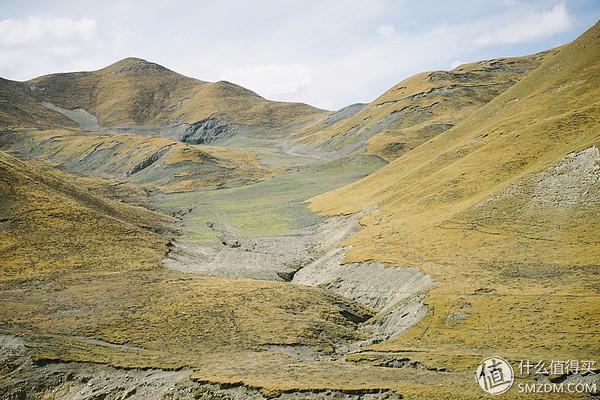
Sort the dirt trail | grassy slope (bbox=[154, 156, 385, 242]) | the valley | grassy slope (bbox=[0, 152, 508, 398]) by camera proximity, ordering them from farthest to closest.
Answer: grassy slope (bbox=[154, 156, 385, 242]), the dirt trail, the valley, grassy slope (bbox=[0, 152, 508, 398])

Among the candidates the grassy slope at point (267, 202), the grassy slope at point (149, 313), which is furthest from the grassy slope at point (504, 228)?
the grassy slope at point (267, 202)

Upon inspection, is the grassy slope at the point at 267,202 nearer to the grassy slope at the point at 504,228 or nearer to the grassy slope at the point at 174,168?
the grassy slope at the point at 504,228

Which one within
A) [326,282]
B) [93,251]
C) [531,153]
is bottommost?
[326,282]

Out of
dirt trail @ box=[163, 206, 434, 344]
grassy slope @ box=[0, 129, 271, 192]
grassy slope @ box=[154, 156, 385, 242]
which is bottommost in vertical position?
dirt trail @ box=[163, 206, 434, 344]

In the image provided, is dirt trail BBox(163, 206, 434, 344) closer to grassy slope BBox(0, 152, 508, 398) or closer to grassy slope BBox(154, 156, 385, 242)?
grassy slope BBox(0, 152, 508, 398)

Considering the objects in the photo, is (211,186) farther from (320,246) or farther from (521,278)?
(521,278)

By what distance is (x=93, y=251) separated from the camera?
64625 millimetres

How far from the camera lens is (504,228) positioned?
53.2 meters

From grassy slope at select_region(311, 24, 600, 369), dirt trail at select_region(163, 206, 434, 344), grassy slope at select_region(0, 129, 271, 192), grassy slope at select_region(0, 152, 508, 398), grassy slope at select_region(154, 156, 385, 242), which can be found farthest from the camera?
grassy slope at select_region(0, 129, 271, 192)

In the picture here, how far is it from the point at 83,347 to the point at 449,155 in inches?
2770

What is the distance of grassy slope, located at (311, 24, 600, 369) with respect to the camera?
3241 cm

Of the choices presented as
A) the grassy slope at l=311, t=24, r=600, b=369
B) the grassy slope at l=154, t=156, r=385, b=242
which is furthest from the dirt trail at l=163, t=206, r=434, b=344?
the grassy slope at l=154, t=156, r=385, b=242

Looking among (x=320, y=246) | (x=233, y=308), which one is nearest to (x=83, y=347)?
(x=233, y=308)

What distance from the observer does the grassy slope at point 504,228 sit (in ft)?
106
